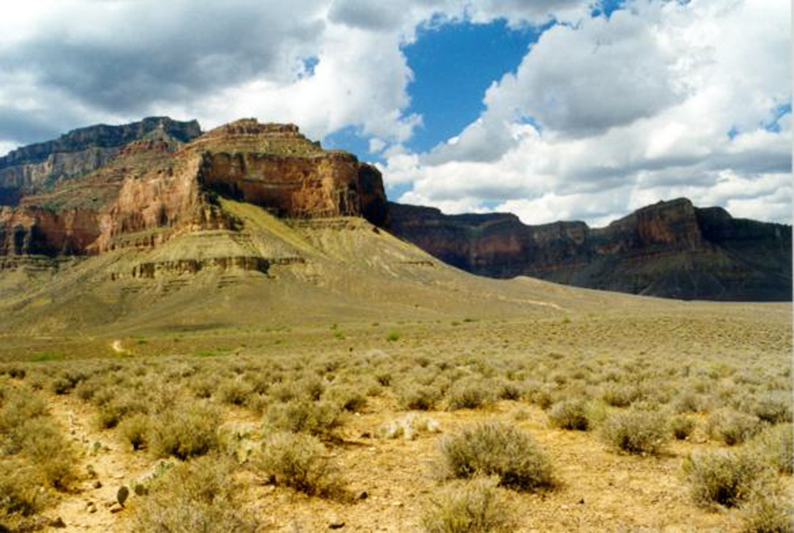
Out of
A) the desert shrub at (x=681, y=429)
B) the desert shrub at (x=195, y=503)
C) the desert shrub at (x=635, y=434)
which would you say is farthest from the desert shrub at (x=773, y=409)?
the desert shrub at (x=195, y=503)

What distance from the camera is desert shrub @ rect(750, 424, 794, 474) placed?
7.86 m

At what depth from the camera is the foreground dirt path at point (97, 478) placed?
7.21m

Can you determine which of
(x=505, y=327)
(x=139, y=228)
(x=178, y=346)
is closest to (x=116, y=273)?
(x=139, y=228)

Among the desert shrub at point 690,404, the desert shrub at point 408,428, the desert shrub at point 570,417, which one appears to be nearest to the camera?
the desert shrub at point 408,428

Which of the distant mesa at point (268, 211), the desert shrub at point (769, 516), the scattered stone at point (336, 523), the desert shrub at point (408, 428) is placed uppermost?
the distant mesa at point (268, 211)

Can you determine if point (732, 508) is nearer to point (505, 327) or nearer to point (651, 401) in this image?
point (651, 401)

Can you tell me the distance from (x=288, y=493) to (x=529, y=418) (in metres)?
6.32

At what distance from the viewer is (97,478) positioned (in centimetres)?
898

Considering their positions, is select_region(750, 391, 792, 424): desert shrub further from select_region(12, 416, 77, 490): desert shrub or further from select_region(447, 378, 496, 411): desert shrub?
select_region(12, 416, 77, 490): desert shrub

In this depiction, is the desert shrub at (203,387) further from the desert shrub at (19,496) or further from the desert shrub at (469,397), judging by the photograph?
the desert shrub at (19,496)

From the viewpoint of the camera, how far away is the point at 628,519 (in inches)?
257

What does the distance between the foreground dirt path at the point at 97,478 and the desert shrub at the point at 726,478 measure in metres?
6.95

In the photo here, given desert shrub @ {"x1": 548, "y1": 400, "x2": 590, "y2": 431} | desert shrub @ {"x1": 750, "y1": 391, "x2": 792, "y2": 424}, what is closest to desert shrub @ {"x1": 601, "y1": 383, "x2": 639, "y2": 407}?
desert shrub @ {"x1": 548, "y1": 400, "x2": 590, "y2": 431}

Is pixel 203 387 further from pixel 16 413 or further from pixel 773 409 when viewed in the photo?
pixel 773 409
